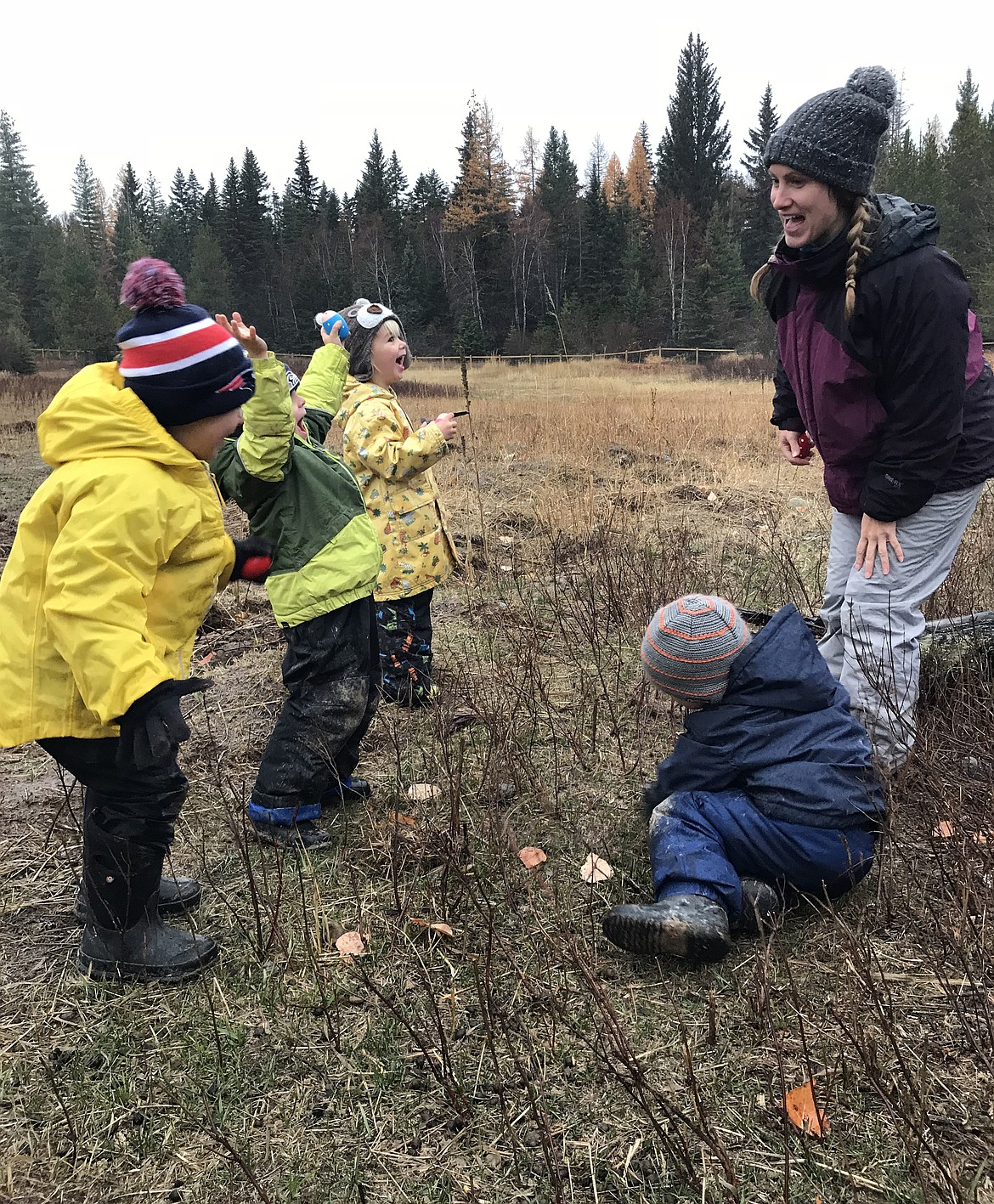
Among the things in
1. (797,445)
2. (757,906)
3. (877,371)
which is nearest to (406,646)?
(797,445)

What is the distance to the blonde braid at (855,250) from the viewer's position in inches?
101

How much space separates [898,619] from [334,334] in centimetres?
230

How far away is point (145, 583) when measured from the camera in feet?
6.91

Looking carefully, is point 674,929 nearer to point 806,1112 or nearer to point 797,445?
point 806,1112

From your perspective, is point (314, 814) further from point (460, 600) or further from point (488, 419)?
point (488, 419)

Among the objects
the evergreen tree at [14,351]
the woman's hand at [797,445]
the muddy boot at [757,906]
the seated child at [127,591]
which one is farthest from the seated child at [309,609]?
the evergreen tree at [14,351]

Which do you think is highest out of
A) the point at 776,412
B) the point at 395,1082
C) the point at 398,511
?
the point at 776,412

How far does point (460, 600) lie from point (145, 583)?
3.63m

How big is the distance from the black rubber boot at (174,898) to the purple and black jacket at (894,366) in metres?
2.43

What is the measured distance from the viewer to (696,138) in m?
55.4

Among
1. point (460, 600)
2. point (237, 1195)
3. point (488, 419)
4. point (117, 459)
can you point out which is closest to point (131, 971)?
point (237, 1195)

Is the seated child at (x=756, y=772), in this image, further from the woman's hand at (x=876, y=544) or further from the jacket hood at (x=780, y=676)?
the woman's hand at (x=876, y=544)

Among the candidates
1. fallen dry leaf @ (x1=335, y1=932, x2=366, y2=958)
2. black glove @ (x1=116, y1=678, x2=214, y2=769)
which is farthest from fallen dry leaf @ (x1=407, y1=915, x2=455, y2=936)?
black glove @ (x1=116, y1=678, x2=214, y2=769)

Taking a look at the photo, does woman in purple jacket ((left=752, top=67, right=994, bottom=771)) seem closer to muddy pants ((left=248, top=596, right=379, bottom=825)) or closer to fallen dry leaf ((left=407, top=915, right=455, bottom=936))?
fallen dry leaf ((left=407, top=915, right=455, bottom=936))
